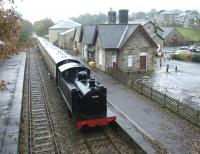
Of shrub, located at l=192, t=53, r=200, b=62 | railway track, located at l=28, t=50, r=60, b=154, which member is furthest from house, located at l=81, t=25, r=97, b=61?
shrub, located at l=192, t=53, r=200, b=62

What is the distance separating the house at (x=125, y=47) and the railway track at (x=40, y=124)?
10.2 metres

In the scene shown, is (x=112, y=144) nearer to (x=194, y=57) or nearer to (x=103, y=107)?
(x=103, y=107)

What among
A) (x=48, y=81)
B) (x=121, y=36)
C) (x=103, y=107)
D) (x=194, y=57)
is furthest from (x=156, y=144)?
(x=194, y=57)

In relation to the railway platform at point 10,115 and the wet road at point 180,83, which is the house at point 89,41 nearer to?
the wet road at point 180,83

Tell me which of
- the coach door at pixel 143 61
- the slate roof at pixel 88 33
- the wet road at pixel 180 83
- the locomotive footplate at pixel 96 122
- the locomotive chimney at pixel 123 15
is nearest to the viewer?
the locomotive footplate at pixel 96 122

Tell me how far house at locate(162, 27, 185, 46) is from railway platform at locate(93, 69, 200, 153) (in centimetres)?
5702

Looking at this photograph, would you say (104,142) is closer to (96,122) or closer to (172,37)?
(96,122)

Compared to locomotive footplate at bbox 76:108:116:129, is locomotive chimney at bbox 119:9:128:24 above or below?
above

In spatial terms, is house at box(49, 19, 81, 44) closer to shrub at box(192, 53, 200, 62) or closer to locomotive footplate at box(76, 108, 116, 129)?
shrub at box(192, 53, 200, 62)

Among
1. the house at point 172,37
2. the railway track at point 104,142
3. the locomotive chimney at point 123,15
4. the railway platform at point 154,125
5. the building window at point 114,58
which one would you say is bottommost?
the railway track at point 104,142

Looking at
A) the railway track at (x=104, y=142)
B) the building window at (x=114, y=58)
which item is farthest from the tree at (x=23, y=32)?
the building window at (x=114, y=58)

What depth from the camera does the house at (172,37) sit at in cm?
7781

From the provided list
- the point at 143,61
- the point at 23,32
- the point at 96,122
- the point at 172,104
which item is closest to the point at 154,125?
the point at 172,104

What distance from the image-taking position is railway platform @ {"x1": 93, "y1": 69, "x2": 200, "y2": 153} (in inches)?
571
